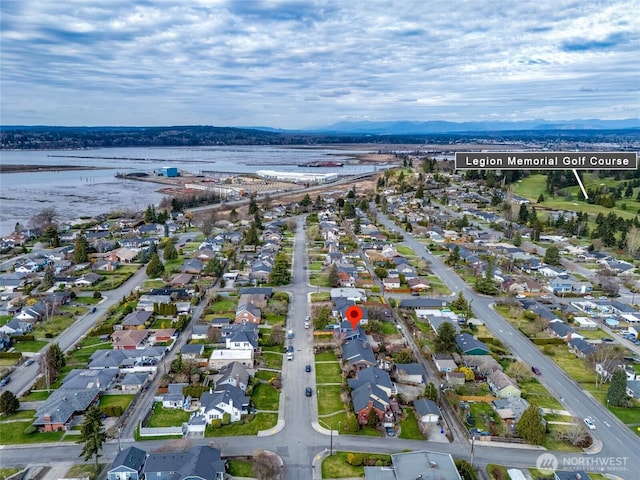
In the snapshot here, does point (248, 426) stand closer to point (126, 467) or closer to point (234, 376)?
point (234, 376)

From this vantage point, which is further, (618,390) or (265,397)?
(265,397)

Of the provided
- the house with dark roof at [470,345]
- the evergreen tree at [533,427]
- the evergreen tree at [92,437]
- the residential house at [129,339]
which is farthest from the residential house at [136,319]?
the evergreen tree at [533,427]

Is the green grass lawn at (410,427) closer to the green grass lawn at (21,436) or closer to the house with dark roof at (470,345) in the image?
the house with dark roof at (470,345)

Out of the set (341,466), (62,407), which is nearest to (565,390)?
(341,466)

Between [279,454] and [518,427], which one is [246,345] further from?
[518,427]

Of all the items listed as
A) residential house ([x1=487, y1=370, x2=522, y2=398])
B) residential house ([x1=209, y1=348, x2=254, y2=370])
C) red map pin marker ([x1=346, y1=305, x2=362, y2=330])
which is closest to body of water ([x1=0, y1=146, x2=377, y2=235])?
residential house ([x1=209, y1=348, x2=254, y2=370])

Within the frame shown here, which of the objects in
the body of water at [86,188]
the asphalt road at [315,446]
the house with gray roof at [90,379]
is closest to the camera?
the asphalt road at [315,446]

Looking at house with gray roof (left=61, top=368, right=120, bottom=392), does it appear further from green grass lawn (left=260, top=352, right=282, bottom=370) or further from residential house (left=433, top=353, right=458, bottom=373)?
residential house (left=433, top=353, right=458, bottom=373)
